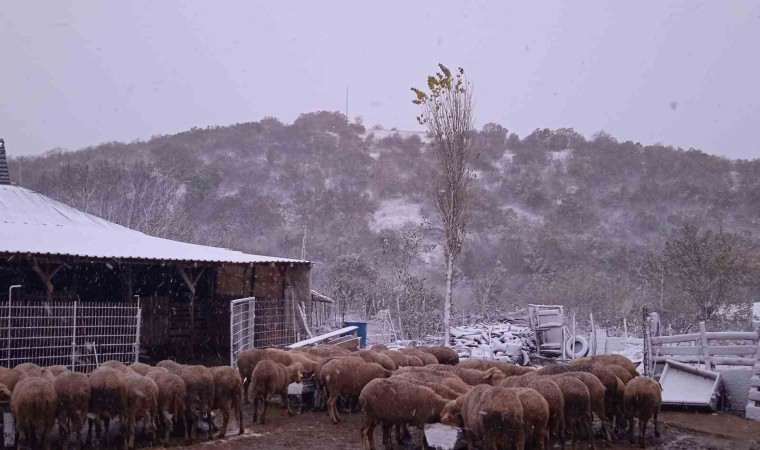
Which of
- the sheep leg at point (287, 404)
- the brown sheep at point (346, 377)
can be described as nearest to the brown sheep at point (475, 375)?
the brown sheep at point (346, 377)

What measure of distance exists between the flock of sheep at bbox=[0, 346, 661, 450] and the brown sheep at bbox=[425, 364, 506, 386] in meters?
0.02

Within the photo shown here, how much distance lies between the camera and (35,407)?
31.3 feet

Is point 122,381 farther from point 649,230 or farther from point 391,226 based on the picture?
point 649,230

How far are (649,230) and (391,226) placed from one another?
1947 centimetres

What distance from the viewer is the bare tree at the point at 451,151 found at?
22.9 meters

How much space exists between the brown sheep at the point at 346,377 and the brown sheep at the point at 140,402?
324cm

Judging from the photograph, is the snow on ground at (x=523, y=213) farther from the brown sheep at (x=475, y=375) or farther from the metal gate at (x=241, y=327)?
the brown sheep at (x=475, y=375)

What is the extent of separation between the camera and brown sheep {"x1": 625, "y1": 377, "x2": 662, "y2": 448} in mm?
11078

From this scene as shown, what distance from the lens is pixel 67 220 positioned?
2267 centimetres

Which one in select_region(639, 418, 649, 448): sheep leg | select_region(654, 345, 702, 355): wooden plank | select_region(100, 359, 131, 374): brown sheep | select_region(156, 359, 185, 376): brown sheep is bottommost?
select_region(639, 418, 649, 448): sheep leg

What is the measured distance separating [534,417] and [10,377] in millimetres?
7674

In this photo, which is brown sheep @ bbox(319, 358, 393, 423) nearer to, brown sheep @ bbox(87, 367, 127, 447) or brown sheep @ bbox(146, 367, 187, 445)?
brown sheep @ bbox(146, 367, 187, 445)

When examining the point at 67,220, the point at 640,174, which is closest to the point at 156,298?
the point at 67,220

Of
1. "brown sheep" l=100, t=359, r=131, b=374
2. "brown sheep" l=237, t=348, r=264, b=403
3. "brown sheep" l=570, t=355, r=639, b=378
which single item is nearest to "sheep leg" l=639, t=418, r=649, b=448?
"brown sheep" l=570, t=355, r=639, b=378
